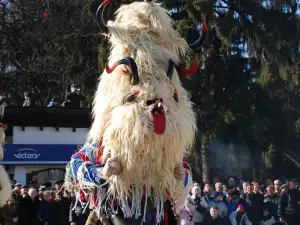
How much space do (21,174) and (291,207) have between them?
7.84m

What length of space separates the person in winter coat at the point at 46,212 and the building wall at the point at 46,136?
617cm

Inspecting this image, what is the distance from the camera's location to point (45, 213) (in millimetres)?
13594

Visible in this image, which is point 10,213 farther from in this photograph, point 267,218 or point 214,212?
point 267,218

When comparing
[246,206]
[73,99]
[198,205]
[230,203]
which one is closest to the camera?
[198,205]

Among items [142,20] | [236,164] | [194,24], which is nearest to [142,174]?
[142,20]

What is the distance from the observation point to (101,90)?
5.95 m

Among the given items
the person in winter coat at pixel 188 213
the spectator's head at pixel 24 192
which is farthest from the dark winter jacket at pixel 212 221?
the spectator's head at pixel 24 192

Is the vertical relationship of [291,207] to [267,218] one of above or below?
above

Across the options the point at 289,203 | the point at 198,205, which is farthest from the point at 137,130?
the point at 289,203

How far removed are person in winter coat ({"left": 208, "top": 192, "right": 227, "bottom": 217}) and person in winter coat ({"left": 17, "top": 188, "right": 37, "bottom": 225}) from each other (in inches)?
137

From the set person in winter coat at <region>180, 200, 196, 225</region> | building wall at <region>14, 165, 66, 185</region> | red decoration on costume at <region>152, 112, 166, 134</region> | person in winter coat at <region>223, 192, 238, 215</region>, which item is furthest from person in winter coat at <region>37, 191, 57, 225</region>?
red decoration on costume at <region>152, 112, 166, 134</region>

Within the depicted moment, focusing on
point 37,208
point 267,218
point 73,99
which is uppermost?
point 73,99

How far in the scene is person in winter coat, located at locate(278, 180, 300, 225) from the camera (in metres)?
14.9

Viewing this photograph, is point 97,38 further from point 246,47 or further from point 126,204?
point 126,204
